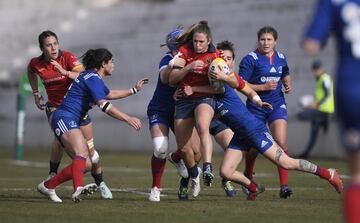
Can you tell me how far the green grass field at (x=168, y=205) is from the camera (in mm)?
10102

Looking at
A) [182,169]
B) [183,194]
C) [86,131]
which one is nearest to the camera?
[183,194]

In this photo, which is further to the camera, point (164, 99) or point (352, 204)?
point (164, 99)

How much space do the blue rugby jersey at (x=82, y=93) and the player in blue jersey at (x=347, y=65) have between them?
484cm

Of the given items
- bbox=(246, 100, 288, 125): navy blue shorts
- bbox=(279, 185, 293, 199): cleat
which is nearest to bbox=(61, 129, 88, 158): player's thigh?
bbox=(279, 185, 293, 199): cleat

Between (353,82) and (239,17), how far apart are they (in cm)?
2142

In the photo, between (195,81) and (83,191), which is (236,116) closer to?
(195,81)

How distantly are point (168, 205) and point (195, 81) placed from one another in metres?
1.41

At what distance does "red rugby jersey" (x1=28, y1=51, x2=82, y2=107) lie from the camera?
1337 centimetres

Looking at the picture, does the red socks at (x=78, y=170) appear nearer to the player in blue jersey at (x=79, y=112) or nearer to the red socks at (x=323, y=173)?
the player in blue jersey at (x=79, y=112)

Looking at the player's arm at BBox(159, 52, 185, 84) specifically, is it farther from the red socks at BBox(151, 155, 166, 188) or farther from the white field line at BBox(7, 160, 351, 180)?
the white field line at BBox(7, 160, 351, 180)

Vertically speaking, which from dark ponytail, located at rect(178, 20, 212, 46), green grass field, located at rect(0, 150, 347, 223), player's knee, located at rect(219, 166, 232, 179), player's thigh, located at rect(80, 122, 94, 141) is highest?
dark ponytail, located at rect(178, 20, 212, 46)

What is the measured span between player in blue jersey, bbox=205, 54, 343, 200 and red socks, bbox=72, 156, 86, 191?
149 cm

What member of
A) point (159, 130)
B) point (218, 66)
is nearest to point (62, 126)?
point (159, 130)

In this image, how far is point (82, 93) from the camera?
11969mm
